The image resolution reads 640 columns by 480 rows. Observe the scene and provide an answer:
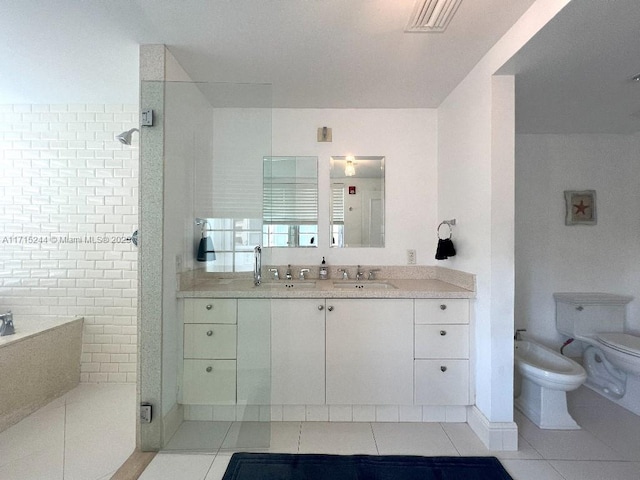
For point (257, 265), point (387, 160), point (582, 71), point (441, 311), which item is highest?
point (582, 71)

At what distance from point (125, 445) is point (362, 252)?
205 centimetres

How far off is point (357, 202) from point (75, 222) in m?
2.19

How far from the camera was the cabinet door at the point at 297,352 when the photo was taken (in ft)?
6.39

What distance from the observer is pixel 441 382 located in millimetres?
Result: 1944

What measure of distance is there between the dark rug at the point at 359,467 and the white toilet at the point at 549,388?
1.99 feet

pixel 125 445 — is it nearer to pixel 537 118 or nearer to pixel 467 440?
pixel 467 440

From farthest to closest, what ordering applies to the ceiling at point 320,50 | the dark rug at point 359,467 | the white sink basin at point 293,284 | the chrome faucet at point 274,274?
1. the chrome faucet at point 274,274
2. the white sink basin at point 293,284
3. the dark rug at point 359,467
4. the ceiling at point 320,50

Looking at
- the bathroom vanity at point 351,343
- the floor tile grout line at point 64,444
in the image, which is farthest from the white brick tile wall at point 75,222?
the bathroom vanity at point 351,343

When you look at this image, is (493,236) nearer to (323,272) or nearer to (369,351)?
(369,351)

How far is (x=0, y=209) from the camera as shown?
1.99 m

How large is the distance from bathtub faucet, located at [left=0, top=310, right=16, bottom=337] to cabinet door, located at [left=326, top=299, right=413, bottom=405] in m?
2.15

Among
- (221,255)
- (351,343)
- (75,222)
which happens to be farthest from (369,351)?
(75,222)

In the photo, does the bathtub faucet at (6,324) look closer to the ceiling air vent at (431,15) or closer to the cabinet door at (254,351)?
the cabinet door at (254,351)

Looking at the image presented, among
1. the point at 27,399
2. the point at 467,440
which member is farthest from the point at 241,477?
the point at 27,399
